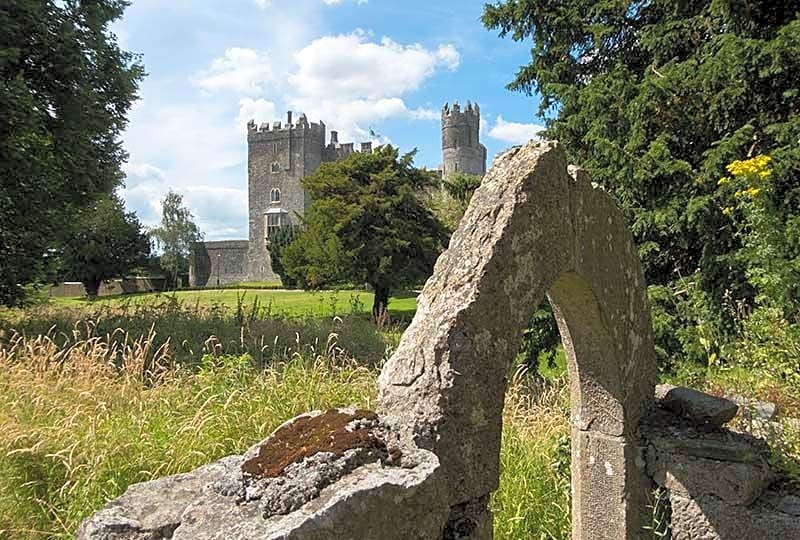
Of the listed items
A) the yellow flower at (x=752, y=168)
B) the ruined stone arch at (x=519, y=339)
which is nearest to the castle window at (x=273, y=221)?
the yellow flower at (x=752, y=168)

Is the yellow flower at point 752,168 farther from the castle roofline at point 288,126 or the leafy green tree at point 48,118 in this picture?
the castle roofline at point 288,126

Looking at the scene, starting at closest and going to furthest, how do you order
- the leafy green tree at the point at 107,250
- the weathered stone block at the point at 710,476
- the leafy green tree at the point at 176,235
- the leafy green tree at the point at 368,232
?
the weathered stone block at the point at 710,476 → the leafy green tree at the point at 368,232 → the leafy green tree at the point at 107,250 → the leafy green tree at the point at 176,235

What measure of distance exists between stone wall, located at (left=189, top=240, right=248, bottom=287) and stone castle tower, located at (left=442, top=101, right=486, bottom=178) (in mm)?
20449

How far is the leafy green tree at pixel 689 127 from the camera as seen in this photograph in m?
7.20

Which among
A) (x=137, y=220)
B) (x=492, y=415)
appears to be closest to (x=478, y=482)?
(x=492, y=415)

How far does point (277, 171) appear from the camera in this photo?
185ft

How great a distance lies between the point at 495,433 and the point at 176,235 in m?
56.3

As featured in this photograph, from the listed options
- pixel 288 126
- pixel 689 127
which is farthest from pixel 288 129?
pixel 689 127

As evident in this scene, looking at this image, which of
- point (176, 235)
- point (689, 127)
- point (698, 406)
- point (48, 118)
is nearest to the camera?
point (698, 406)

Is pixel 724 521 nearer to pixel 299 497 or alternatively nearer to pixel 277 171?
pixel 299 497

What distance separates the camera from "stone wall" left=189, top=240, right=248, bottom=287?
5609 centimetres

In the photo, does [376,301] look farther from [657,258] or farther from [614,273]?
[614,273]

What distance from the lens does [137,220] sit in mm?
41844

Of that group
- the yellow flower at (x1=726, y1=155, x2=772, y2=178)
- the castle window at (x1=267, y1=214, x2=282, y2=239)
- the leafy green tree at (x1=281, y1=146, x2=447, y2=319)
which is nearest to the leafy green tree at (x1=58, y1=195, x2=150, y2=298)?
the castle window at (x1=267, y1=214, x2=282, y2=239)
